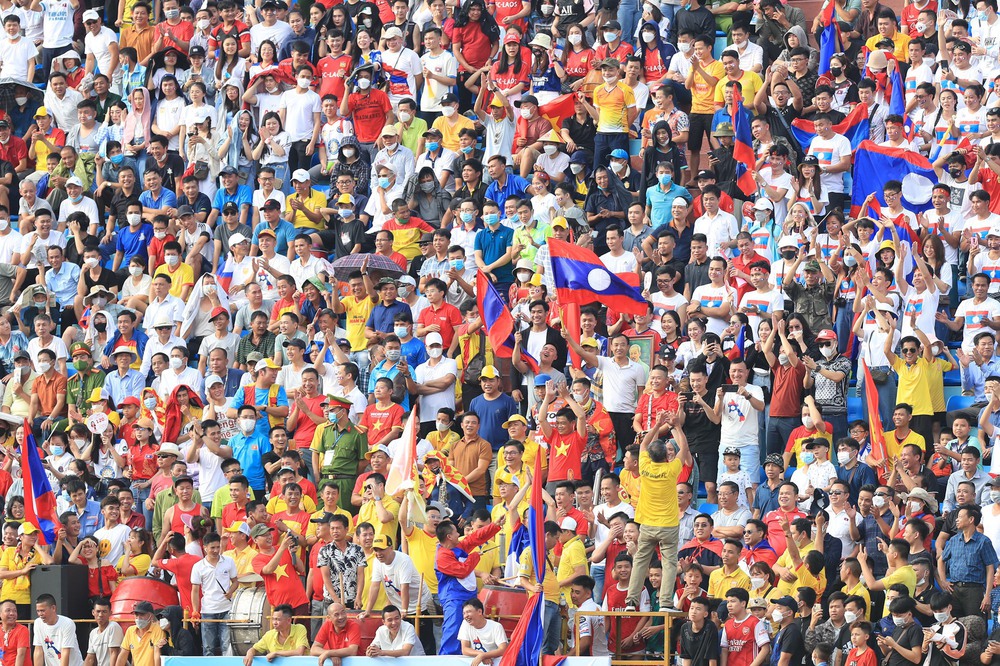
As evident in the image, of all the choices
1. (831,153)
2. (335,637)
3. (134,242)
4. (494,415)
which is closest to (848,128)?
(831,153)

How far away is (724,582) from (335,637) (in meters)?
3.62

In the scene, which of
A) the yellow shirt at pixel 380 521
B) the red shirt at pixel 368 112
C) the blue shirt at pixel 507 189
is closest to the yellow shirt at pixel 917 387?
the yellow shirt at pixel 380 521

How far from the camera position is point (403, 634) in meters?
19.2

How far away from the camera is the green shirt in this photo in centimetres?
2183

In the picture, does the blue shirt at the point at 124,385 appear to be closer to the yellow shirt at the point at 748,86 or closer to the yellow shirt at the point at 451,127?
the yellow shirt at the point at 451,127

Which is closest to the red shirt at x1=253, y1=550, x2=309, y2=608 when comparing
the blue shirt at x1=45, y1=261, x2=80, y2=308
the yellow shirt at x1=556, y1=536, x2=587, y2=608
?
the yellow shirt at x1=556, y1=536, x2=587, y2=608

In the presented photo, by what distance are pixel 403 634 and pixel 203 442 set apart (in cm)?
424

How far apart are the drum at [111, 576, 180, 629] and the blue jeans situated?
595 mm

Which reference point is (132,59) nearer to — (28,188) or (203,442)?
(28,188)

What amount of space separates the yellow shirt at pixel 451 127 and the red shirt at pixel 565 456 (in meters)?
5.80

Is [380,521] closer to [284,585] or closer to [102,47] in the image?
[284,585]

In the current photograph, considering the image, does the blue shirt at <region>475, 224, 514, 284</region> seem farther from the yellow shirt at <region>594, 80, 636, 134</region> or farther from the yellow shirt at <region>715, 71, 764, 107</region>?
the yellow shirt at <region>715, 71, 764, 107</region>

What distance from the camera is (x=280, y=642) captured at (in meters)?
19.5

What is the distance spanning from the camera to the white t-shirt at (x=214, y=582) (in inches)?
803
